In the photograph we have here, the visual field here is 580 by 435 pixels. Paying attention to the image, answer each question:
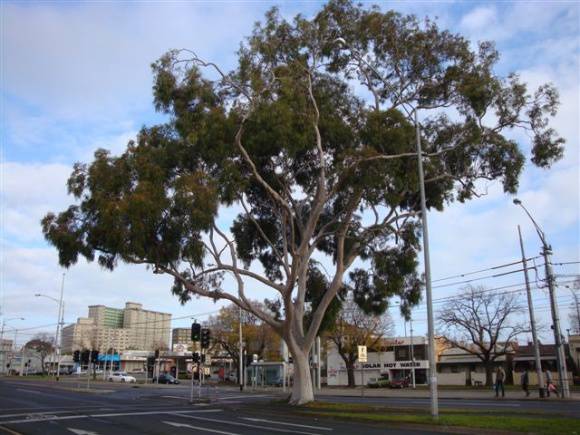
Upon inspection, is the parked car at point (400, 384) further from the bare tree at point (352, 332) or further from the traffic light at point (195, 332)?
the traffic light at point (195, 332)

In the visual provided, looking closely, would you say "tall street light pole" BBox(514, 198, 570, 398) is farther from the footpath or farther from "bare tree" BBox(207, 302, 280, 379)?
"bare tree" BBox(207, 302, 280, 379)

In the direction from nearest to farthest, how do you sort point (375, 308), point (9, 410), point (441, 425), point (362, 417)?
1. point (441, 425)
2. point (362, 417)
3. point (9, 410)
4. point (375, 308)

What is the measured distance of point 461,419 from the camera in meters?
17.3

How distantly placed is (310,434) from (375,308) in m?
14.6

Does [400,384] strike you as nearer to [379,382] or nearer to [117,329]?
[379,382]

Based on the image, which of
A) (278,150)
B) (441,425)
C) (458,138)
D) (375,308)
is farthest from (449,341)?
(441,425)

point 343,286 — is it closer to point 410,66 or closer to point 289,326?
point 289,326

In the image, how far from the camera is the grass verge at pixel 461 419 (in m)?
15.1

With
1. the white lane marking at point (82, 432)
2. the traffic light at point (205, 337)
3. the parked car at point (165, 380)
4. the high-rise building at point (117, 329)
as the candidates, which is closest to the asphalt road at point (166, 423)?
the white lane marking at point (82, 432)

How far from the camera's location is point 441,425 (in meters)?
16.5

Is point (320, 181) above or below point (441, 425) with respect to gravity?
above

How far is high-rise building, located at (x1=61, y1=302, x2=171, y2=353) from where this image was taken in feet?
399

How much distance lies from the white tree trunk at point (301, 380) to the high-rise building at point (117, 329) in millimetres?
95808

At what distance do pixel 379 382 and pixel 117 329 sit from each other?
7868 cm
